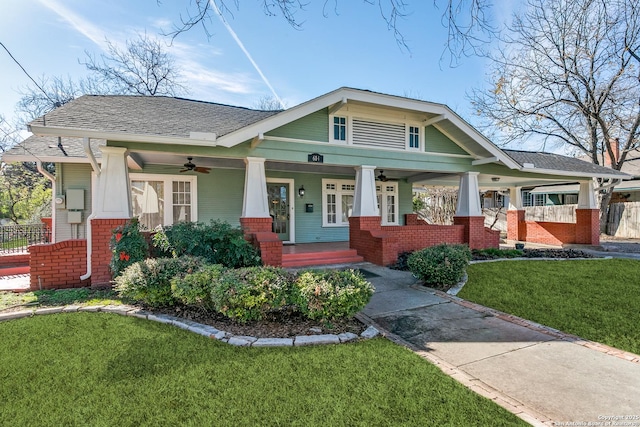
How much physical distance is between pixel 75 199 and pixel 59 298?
4.29m

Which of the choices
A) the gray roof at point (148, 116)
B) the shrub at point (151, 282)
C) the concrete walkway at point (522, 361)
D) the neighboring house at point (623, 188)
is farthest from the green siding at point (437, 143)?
the neighboring house at point (623, 188)

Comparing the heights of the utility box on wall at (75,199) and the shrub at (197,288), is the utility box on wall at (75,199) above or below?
above

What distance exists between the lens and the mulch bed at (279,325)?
4.02 metres

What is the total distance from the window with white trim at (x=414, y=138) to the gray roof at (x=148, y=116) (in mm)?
4419

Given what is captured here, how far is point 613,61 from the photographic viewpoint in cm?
1434

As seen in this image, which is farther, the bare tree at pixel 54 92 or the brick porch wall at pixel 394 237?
the bare tree at pixel 54 92

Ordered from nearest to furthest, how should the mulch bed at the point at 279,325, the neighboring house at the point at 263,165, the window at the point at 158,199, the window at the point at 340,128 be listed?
1. the mulch bed at the point at 279,325
2. the neighboring house at the point at 263,165
3. the window at the point at 340,128
4. the window at the point at 158,199

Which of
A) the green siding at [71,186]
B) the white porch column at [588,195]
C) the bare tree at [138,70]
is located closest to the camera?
the green siding at [71,186]

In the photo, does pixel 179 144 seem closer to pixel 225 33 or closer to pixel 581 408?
pixel 225 33

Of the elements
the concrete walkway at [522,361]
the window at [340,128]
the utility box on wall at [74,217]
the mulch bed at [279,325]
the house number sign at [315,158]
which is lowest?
the concrete walkway at [522,361]

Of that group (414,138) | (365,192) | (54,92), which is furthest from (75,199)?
(54,92)

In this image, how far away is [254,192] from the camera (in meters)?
7.73

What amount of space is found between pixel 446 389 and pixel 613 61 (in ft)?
62.4

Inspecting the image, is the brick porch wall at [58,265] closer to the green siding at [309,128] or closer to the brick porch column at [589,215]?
the green siding at [309,128]
